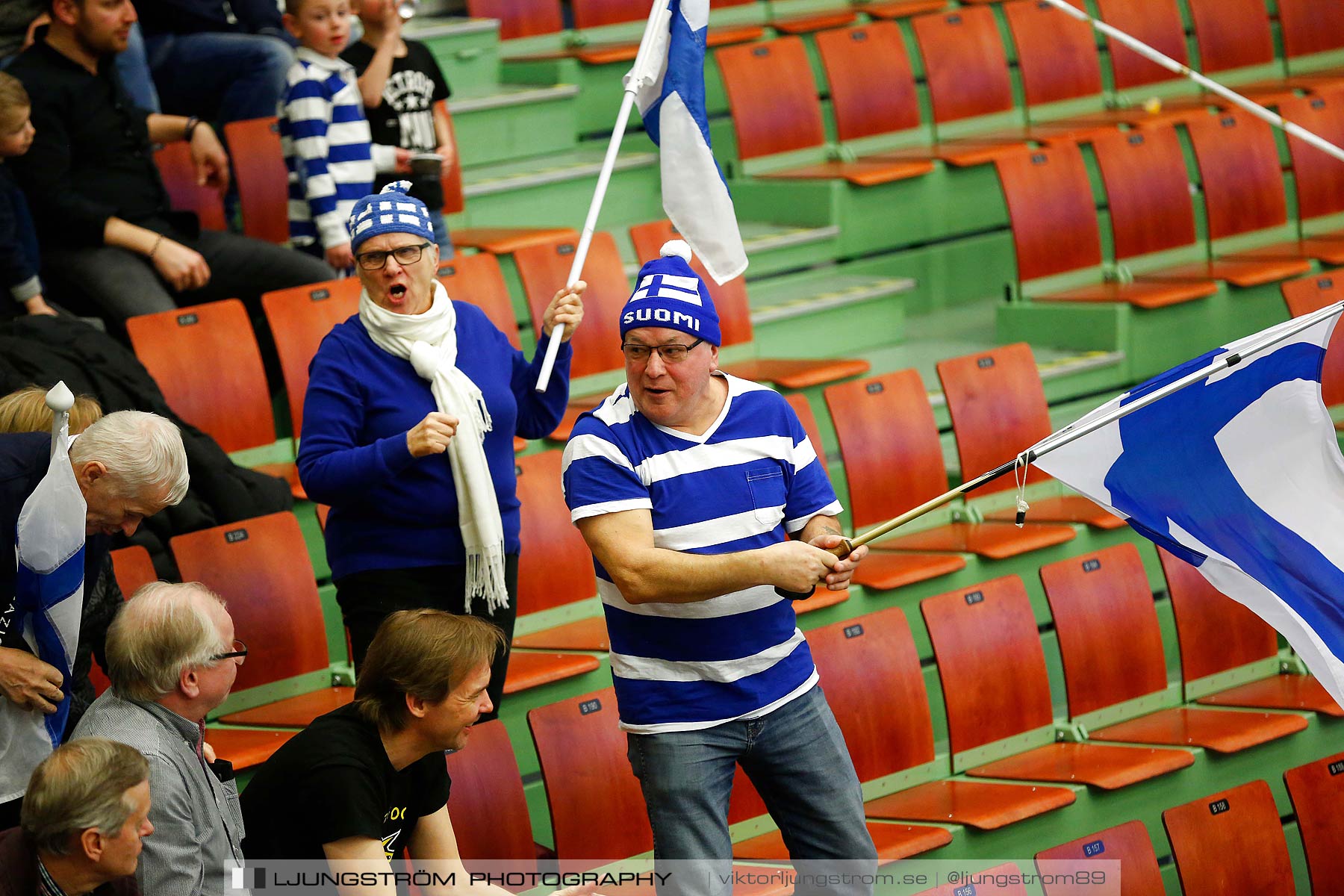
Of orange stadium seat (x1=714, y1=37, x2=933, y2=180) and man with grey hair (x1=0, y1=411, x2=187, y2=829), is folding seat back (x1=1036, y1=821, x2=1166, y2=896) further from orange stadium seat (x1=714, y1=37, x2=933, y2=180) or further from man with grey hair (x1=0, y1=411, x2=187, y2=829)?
orange stadium seat (x1=714, y1=37, x2=933, y2=180)

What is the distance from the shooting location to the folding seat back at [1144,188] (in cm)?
513

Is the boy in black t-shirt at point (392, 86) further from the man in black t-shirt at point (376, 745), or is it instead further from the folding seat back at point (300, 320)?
the man in black t-shirt at point (376, 745)

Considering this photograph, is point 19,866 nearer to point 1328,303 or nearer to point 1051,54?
point 1328,303

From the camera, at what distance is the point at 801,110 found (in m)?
5.32

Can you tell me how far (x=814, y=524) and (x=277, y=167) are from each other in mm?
2670

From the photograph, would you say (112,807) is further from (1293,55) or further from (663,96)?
(1293,55)

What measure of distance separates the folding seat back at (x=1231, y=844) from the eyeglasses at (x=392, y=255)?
1.76m

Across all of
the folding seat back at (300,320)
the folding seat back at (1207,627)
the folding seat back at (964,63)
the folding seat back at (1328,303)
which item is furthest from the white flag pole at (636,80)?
the folding seat back at (964,63)

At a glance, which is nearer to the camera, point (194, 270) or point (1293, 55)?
point (194, 270)

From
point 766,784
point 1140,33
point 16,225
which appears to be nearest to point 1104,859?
point 766,784

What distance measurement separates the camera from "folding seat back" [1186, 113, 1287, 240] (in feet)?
17.6

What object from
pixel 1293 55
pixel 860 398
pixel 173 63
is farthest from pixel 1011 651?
pixel 1293 55

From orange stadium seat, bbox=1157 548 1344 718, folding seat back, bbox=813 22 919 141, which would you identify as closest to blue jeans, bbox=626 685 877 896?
orange stadium seat, bbox=1157 548 1344 718

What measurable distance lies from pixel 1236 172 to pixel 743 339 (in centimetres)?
200
